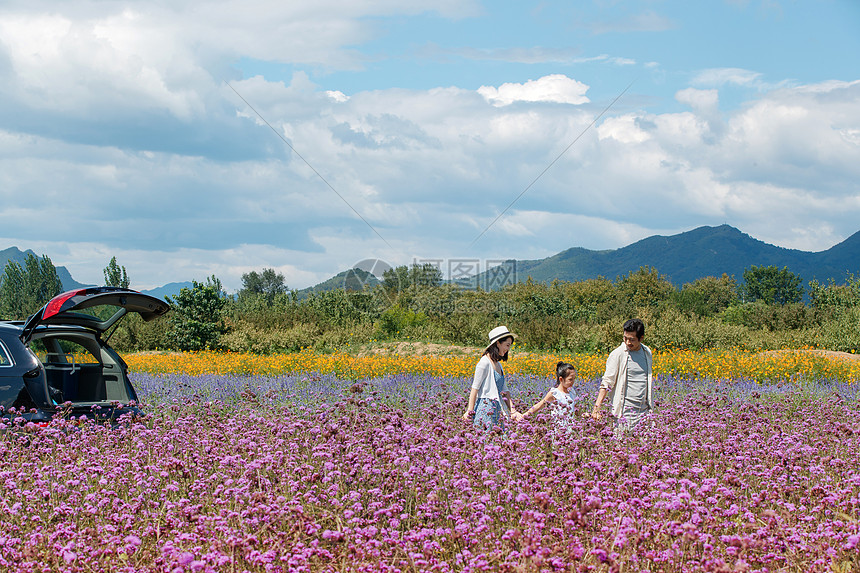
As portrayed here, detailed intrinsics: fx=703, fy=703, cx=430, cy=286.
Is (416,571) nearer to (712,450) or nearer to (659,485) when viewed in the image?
(659,485)

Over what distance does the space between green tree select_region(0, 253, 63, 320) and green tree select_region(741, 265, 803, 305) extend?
86.3 m

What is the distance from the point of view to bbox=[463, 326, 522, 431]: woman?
661 cm

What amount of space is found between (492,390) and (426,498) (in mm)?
2463

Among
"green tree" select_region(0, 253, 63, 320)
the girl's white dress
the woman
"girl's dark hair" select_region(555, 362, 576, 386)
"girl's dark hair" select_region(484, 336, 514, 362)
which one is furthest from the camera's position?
"green tree" select_region(0, 253, 63, 320)

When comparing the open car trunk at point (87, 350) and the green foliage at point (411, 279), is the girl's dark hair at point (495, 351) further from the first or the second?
the green foliage at point (411, 279)

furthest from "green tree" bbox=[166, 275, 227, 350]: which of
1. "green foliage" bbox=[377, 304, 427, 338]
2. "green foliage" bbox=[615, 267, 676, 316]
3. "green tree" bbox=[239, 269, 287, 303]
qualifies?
"green tree" bbox=[239, 269, 287, 303]

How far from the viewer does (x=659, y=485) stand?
3.83 m

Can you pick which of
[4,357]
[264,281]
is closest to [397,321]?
[4,357]

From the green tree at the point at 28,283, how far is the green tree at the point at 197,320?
31.4 meters

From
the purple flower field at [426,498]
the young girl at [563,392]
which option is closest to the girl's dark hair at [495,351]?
the young girl at [563,392]

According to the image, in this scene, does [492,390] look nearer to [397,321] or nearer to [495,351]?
[495,351]

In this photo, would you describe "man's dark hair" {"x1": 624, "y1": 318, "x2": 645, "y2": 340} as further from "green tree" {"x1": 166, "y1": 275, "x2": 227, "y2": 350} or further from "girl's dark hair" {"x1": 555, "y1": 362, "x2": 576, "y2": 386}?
"green tree" {"x1": 166, "y1": 275, "x2": 227, "y2": 350}

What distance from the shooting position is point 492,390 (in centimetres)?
671

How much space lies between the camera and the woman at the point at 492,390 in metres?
6.61
